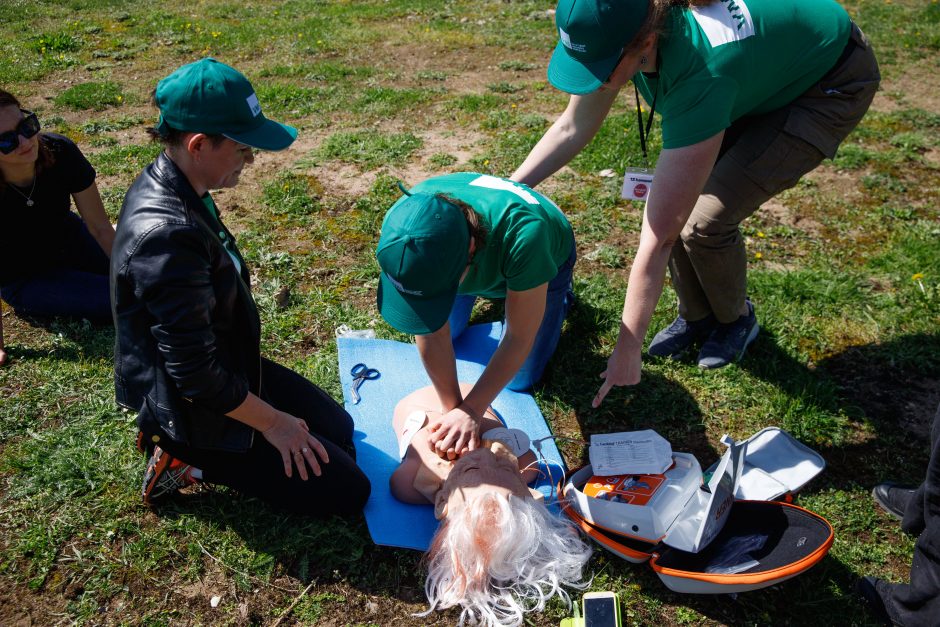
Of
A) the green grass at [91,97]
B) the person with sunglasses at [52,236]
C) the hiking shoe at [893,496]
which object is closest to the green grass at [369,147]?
the person with sunglasses at [52,236]

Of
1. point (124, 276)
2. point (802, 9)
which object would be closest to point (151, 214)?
point (124, 276)

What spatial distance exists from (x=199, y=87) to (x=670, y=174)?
1692 millimetres

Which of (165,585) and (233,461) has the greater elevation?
(233,461)

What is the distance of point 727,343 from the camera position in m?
3.75

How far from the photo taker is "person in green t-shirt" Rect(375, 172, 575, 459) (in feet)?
7.48

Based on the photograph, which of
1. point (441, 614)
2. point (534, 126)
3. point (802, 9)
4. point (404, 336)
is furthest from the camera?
point (534, 126)

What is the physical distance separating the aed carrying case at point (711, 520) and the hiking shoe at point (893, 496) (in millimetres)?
305

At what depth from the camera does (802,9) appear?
283cm

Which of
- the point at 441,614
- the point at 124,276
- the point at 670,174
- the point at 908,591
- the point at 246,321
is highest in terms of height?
the point at 670,174

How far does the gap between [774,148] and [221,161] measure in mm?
2329

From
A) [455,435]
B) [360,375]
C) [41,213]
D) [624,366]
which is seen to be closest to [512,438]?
[455,435]

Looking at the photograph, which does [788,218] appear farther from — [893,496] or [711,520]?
[711,520]

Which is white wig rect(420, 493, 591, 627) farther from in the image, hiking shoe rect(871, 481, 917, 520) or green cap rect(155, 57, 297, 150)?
green cap rect(155, 57, 297, 150)

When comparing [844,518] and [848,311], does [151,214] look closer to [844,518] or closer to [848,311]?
[844,518]
